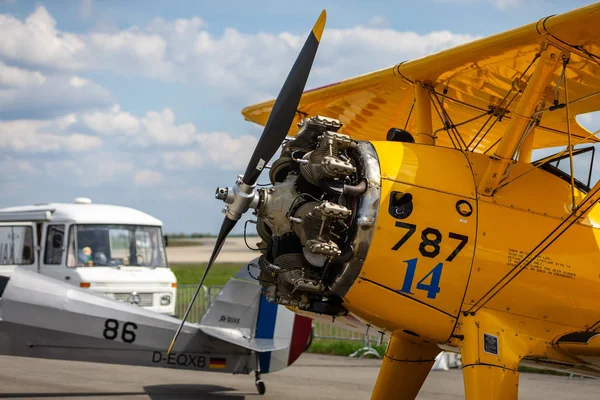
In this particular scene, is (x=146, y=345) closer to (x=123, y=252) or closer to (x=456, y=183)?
(x=456, y=183)

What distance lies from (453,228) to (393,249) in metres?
0.50

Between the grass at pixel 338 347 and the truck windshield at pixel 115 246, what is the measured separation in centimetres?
380

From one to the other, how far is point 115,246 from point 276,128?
1081cm

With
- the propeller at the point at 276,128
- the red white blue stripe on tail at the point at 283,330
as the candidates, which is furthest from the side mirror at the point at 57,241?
the propeller at the point at 276,128

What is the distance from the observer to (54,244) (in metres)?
16.1

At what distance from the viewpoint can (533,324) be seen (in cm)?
610

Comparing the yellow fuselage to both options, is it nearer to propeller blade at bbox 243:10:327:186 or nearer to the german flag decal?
propeller blade at bbox 243:10:327:186

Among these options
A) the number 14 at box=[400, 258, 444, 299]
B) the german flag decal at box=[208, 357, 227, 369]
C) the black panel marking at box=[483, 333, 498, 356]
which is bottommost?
the german flag decal at box=[208, 357, 227, 369]

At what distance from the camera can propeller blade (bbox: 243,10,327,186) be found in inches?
242

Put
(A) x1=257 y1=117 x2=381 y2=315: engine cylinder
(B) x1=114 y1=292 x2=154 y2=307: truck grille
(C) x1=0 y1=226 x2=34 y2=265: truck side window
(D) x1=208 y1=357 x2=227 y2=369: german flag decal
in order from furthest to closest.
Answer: (C) x1=0 y1=226 x2=34 y2=265: truck side window < (B) x1=114 y1=292 x2=154 y2=307: truck grille < (D) x1=208 y1=357 x2=227 y2=369: german flag decal < (A) x1=257 y1=117 x2=381 y2=315: engine cylinder

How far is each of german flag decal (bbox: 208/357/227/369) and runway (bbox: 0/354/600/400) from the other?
52 cm

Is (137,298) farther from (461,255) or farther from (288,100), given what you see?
(461,255)

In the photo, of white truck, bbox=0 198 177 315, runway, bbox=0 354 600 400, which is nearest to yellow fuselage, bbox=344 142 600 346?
runway, bbox=0 354 600 400

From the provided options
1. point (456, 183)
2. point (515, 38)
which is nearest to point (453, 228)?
point (456, 183)
